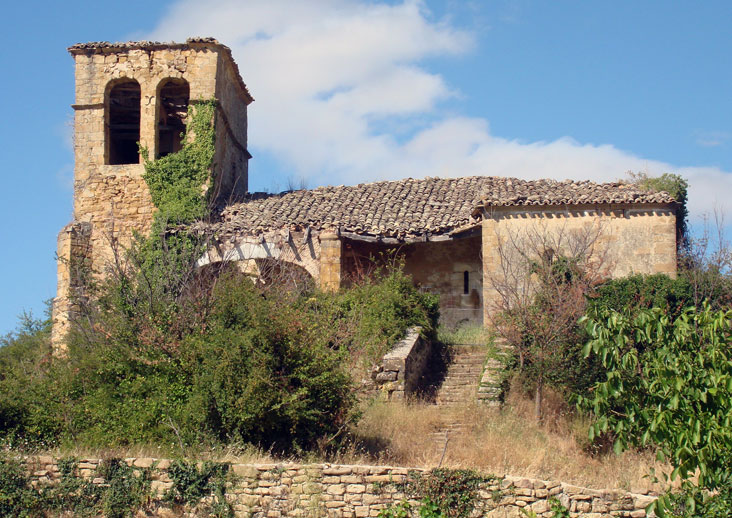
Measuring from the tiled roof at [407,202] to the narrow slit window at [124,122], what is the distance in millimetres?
4629

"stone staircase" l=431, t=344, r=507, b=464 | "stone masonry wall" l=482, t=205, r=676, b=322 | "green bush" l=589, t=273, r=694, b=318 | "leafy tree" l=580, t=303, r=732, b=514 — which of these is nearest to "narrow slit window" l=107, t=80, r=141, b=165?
"stone masonry wall" l=482, t=205, r=676, b=322

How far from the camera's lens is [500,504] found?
11758 mm

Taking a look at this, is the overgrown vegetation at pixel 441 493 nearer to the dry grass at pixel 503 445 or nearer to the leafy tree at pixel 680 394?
Answer: the dry grass at pixel 503 445

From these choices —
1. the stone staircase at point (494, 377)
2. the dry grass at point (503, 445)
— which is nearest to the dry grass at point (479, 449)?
the dry grass at point (503, 445)

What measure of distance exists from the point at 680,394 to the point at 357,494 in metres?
4.71

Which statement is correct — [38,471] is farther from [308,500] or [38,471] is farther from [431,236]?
[431,236]

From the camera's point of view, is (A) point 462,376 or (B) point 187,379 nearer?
(B) point 187,379

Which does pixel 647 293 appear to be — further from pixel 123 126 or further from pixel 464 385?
pixel 123 126

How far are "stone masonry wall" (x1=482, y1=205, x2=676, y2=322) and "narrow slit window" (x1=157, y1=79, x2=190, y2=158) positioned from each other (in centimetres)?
1067

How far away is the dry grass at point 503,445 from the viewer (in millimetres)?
13023

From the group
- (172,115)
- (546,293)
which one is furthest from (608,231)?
(172,115)

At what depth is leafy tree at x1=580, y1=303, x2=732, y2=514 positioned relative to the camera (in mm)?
8945

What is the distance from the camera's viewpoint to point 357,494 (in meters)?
12.0

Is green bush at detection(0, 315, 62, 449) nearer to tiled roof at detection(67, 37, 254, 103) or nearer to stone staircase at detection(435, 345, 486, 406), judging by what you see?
stone staircase at detection(435, 345, 486, 406)
